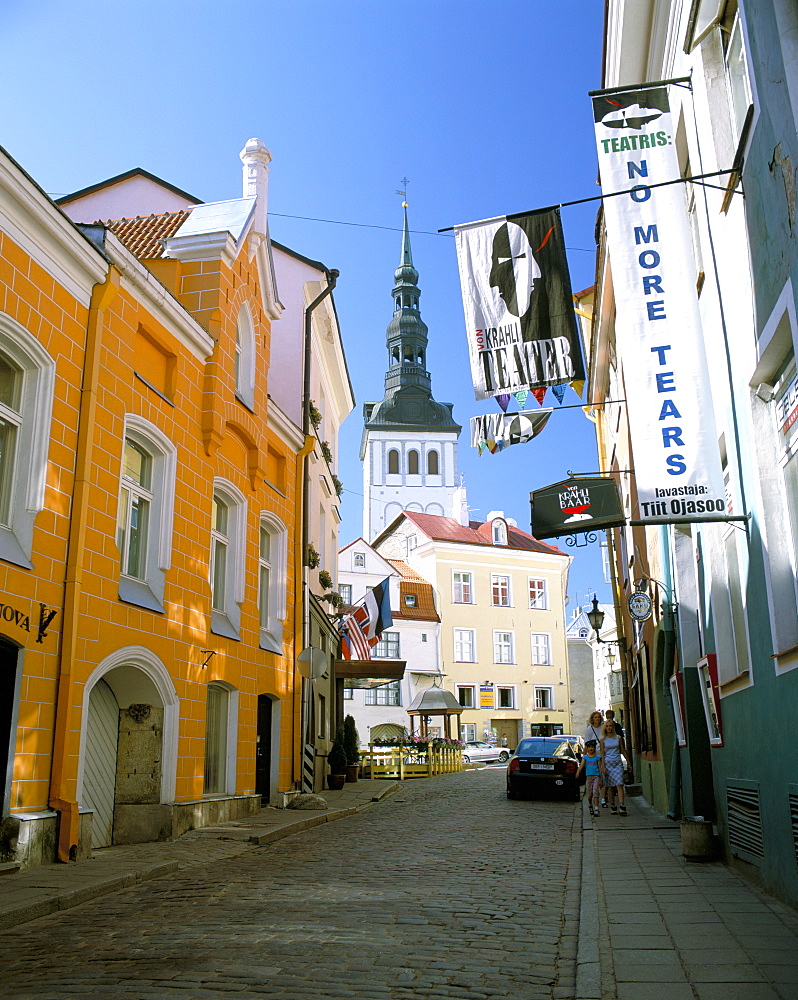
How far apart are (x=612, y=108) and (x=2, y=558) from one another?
6.99 m

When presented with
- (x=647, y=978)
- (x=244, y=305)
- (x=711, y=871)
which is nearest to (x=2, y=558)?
(x=647, y=978)

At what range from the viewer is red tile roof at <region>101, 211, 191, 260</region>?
15898 millimetres

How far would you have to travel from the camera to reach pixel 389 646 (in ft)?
171

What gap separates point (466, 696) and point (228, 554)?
132 ft

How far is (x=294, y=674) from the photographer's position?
19188mm

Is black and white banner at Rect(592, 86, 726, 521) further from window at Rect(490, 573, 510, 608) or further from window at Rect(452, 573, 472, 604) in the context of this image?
window at Rect(490, 573, 510, 608)

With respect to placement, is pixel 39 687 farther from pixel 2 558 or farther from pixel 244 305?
pixel 244 305

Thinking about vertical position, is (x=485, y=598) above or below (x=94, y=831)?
above

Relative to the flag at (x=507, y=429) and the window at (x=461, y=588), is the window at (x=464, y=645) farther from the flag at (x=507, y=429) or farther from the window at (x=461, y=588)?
the flag at (x=507, y=429)

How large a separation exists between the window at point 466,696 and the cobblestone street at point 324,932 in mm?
42932

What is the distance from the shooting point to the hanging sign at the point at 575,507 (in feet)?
47.8

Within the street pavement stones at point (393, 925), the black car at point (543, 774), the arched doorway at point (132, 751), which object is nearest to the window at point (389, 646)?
the black car at point (543, 774)

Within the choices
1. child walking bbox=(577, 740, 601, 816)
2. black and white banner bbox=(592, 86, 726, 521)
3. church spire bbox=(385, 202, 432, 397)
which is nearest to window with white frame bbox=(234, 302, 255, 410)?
child walking bbox=(577, 740, 601, 816)

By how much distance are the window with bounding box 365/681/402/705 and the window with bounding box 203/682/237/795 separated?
3478 centimetres
